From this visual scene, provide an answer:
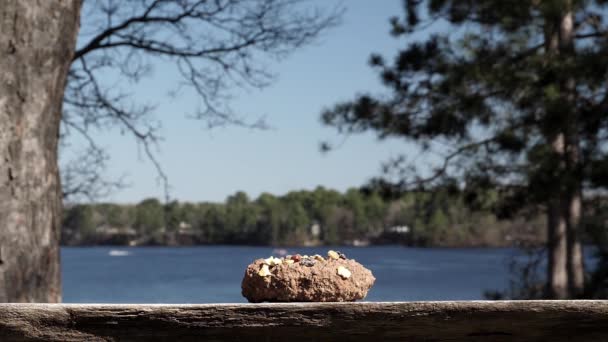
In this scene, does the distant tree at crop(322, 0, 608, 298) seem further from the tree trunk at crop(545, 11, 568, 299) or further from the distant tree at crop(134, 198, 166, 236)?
the distant tree at crop(134, 198, 166, 236)

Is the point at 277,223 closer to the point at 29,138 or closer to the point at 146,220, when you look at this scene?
→ the point at 146,220

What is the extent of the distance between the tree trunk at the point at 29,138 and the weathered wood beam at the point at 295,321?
2.22m

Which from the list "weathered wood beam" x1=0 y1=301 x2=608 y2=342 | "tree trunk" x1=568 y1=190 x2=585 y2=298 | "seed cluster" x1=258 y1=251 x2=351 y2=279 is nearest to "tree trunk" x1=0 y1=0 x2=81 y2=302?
"weathered wood beam" x1=0 y1=301 x2=608 y2=342

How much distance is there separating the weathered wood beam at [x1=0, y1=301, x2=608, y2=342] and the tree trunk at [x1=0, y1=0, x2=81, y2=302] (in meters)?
2.22

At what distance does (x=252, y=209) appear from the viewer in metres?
71.5

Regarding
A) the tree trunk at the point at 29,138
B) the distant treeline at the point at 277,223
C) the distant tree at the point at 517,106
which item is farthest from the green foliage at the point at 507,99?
the distant treeline at the point at 277,223

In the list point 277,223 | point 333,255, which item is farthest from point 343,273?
point 277,223

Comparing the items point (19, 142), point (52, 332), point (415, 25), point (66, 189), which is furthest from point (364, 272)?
point (415, 25)

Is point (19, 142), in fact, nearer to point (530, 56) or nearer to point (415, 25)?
point (530, 56)

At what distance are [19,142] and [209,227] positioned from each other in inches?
2771

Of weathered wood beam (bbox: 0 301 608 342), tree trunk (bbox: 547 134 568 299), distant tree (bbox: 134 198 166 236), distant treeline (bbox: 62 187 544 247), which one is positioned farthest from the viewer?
distant treeline (bbox: 62 187 544 247)

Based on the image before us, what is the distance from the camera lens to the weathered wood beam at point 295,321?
2.15 m

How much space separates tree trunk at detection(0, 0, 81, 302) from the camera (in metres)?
4.23

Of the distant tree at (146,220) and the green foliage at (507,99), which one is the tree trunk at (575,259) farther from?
the distant tree at (146,220)
